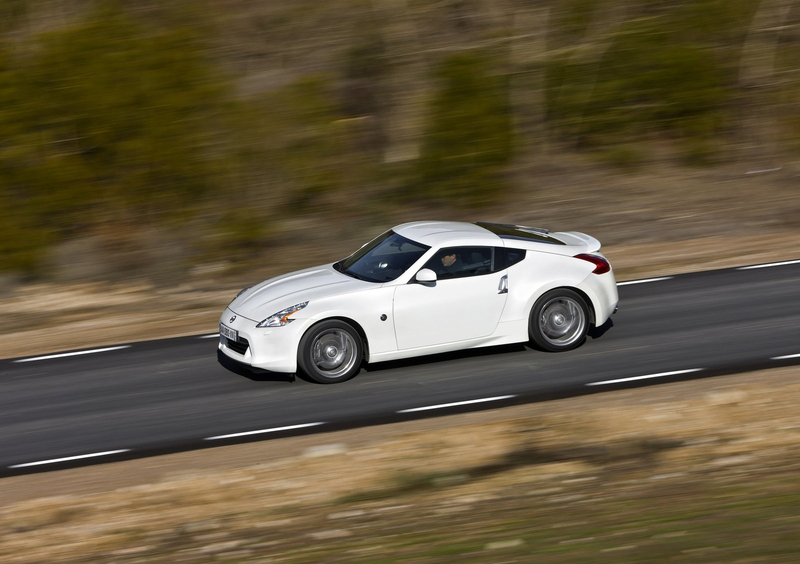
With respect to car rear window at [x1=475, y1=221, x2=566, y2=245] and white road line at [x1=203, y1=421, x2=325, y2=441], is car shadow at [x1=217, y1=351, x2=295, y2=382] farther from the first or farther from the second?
car rear window at [x1=475, y1=221, x2=566, y2=245]

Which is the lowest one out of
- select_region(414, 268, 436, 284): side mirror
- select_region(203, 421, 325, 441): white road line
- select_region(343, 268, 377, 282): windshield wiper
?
select_region(203, 421, 325, 441): white road line

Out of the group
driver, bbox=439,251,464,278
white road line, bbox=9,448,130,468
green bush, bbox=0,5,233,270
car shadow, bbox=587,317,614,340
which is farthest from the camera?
green bush, bbox=0,5,233,270

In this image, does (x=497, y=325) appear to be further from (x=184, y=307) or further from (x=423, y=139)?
(x=423, y=139)

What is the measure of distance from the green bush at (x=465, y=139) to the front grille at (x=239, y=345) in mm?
11543

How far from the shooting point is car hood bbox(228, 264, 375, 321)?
31.5 ft

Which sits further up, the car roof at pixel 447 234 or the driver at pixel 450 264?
the car roof at pixel 447 234

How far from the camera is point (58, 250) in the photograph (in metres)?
17.8

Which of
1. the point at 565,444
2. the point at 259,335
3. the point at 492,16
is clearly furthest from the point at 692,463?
the point at 492,16

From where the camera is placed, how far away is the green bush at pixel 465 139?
819 inches

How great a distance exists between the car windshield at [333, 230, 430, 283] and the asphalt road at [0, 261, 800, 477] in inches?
44.0

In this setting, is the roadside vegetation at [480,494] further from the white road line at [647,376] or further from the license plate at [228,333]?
the license plate at [228,333]

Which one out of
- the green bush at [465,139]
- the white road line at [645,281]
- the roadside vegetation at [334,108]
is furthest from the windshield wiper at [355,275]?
the green bush at [465,139]

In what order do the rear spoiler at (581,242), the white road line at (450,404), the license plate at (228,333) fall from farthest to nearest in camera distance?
1. the rear spoiler at (581,242)
2. the license plate at (228,333)
3. the white road line at (450,404)

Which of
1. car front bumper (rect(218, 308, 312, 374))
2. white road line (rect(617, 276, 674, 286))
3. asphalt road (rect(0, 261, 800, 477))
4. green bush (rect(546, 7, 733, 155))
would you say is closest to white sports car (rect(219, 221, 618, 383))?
car front bumper (rect(218, 308, 312, 374))
